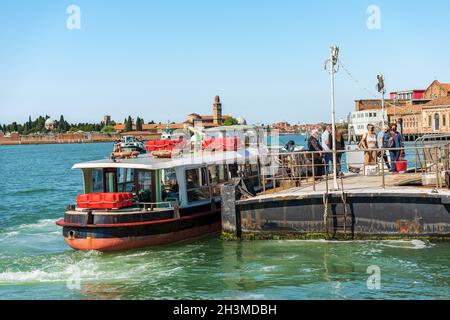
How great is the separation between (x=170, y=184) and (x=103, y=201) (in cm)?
242

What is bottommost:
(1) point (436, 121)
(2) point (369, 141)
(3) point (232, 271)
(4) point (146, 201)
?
(3) point (232, 271)

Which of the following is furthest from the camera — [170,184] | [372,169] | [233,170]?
[372,169]

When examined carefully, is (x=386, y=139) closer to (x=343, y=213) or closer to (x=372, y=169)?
(x=372, y=169)

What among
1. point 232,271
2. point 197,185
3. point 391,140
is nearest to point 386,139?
point 391,140

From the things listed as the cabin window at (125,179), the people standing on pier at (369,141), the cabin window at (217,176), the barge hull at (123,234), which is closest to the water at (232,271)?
the barge hull at (123,234)

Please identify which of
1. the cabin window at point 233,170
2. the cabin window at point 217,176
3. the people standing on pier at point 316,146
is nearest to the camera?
the cabin window at point 217,176

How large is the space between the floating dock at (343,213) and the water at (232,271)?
0.37 m

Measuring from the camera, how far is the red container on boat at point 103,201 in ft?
59.1

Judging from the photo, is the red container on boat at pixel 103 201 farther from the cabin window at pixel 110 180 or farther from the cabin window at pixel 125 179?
the cabin window at pixel 125 179

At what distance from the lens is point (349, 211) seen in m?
17.5

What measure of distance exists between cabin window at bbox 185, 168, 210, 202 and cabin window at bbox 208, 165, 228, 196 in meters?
0.39

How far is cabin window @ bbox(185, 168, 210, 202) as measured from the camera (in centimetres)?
1988

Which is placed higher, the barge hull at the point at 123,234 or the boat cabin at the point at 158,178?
the boat cabin at the point at 158,178
